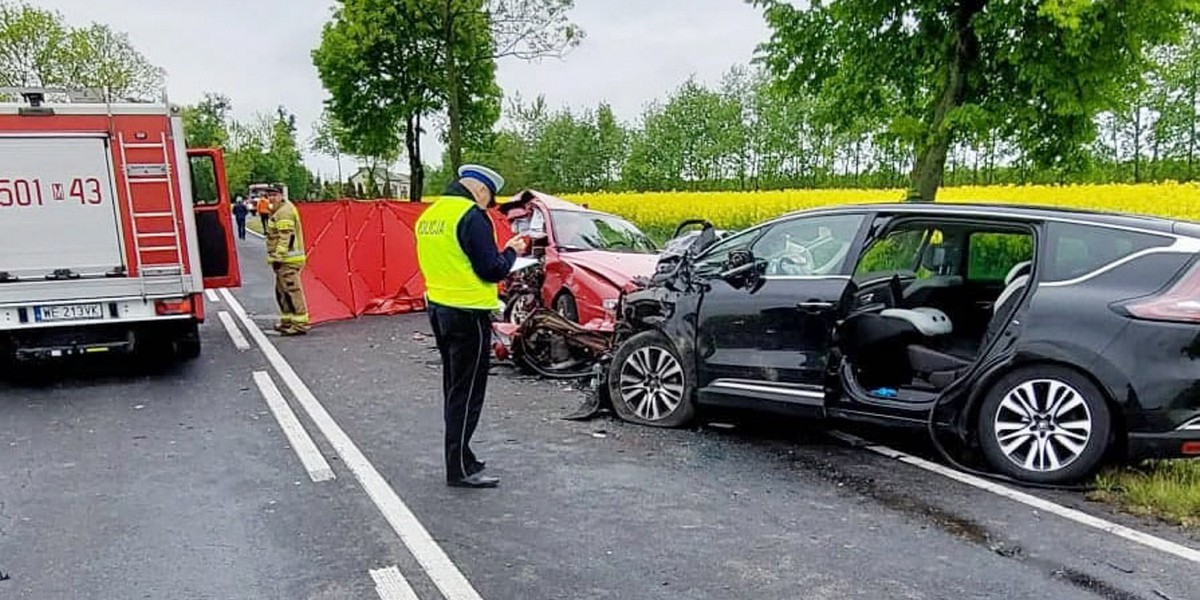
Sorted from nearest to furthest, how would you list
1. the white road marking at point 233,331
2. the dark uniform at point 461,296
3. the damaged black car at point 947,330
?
the damaged black car at point 947,330 → the dark uniform at point 461,296 → the white road marking at point 233,331

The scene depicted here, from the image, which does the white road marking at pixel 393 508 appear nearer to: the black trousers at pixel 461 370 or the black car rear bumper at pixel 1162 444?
the black trousers at pixel 461 370

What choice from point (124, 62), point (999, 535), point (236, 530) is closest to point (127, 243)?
point (236, 530)

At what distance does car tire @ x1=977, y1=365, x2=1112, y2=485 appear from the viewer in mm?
4590

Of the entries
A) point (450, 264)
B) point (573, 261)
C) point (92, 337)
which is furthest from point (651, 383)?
point (92, 337)

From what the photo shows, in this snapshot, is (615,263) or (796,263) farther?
(615,263)

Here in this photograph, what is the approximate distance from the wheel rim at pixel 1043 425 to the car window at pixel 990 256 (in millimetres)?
1101

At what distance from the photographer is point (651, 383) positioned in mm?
Answer: 6242

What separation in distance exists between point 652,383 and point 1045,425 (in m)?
2.55

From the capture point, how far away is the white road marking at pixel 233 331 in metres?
9.95

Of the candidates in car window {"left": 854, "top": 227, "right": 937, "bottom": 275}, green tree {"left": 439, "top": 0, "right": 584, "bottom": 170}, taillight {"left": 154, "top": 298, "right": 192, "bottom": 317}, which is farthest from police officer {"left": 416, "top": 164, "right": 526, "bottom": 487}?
green tree {"left": 439, "top": 0, "right": 584, "bottom": 170}

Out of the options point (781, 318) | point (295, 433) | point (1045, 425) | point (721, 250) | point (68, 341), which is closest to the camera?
point (1045, 425)

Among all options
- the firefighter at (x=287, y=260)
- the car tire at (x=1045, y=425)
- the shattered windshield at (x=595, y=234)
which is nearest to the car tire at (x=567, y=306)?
the shattered windshield at (x=595, y=234)

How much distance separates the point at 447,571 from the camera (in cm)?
374

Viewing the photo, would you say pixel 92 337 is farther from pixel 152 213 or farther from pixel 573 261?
pixel 573 261
